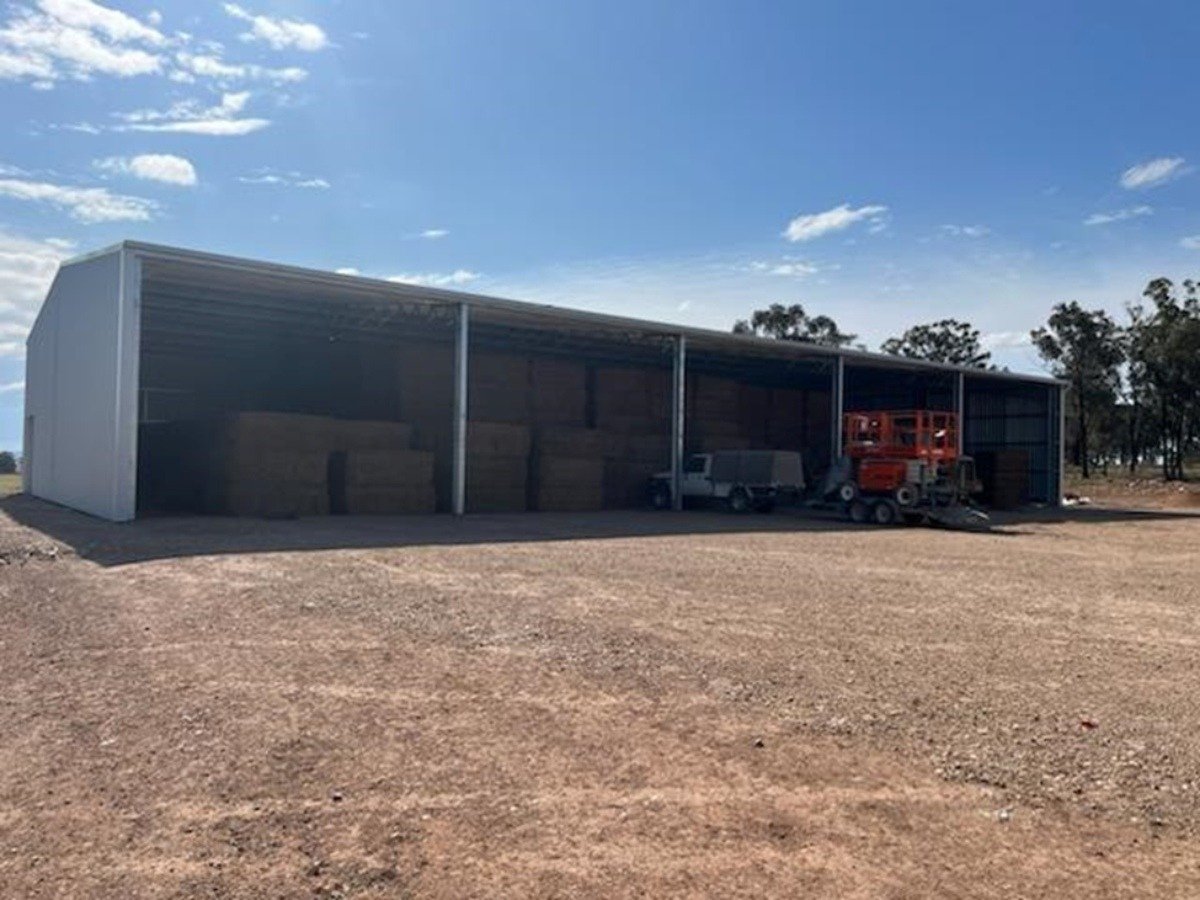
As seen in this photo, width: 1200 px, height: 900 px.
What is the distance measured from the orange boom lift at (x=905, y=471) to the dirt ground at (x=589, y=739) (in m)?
14.4

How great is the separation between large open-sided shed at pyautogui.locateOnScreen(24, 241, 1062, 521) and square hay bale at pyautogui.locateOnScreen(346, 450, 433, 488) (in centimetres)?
85

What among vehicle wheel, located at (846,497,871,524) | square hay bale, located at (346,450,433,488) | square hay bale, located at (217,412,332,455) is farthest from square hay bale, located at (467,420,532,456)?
vehicle wheel, located at (846,497,871,524)

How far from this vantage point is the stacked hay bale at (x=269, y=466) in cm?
2297

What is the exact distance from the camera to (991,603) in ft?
37.3

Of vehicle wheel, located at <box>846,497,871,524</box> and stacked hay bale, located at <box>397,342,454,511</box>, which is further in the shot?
stacked hay bale, located at <box>397,342,454,511</box>

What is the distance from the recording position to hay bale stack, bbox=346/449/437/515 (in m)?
24.7

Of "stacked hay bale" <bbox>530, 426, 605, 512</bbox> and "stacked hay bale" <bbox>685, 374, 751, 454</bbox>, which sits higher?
"stacked hay bale" <bbox>685, 374, 751, 454</bbox>

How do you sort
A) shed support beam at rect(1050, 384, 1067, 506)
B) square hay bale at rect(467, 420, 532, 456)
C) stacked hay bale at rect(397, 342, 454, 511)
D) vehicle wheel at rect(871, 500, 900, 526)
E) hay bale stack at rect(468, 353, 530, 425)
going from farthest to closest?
shed support beam at rect(1050, 384, 1067, 506), hay bale stack at rect(468, 353, 530, 425), stacked hay bale at rect(397, 342, 454, 511), square hay bale at rect(467, 420, 532, 456), vehicle wheel at rect(871, 500, 900, 526)

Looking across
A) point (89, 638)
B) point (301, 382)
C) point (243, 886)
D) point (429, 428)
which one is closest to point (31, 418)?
point (301, 382)

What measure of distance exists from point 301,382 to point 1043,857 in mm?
31916

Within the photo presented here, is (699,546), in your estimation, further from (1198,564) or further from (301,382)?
(301,382)

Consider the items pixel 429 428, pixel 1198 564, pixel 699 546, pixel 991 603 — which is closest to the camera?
pixel 991 603

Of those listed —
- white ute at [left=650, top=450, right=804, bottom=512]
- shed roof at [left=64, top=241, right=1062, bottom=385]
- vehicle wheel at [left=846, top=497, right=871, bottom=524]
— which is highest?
shed roof at [left=64, top=241, right=1062, bottom=385]

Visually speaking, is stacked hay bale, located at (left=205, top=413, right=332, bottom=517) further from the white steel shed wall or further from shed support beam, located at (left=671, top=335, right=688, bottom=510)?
shed support beam, located at (left=671, top=335, right=688, bottom=510)
